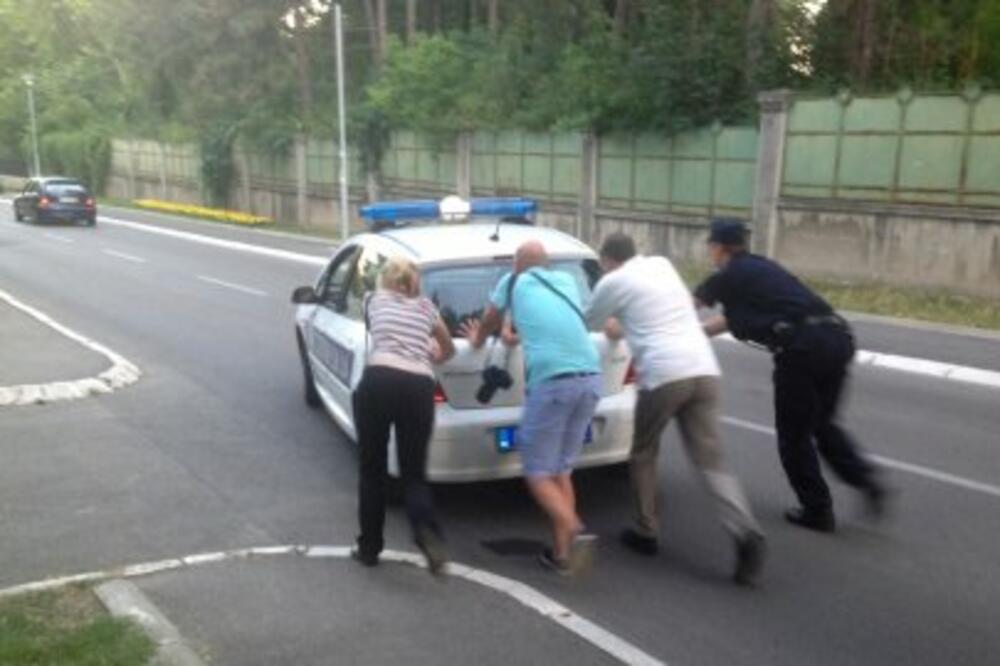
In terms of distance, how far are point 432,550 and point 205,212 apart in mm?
37095

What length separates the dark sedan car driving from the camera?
113 feet

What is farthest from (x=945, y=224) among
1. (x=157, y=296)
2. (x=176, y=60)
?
(x=176, y=60)

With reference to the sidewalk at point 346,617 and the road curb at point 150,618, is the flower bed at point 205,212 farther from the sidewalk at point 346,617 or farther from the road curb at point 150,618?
the road curb at point 150,618

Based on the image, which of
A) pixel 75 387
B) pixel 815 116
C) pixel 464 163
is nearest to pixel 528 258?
pixel 75 387

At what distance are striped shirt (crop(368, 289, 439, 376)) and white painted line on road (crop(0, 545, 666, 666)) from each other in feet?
3.43

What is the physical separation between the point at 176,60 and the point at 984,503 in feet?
136

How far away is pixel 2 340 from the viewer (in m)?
11.2

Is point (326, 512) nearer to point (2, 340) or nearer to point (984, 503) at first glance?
point (984, 503)

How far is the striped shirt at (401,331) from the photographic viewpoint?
522cm

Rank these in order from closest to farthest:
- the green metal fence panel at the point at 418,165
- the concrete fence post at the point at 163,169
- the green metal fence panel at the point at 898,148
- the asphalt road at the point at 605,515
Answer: the asphalt road at the point at 605,515
the green metal fence panel at the point at 898,148
the green metal fence panel at the point at 418,165
the concrete fence post at the point at 163,169

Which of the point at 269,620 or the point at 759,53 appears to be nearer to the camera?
the point at 269,620

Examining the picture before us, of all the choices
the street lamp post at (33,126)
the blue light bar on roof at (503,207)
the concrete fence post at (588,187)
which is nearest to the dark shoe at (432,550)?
the blue light bar on roof at (503,207)

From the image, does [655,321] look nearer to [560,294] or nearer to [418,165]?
[560,294]

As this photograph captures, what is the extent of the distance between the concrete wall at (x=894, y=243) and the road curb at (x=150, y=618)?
46.5 feet
